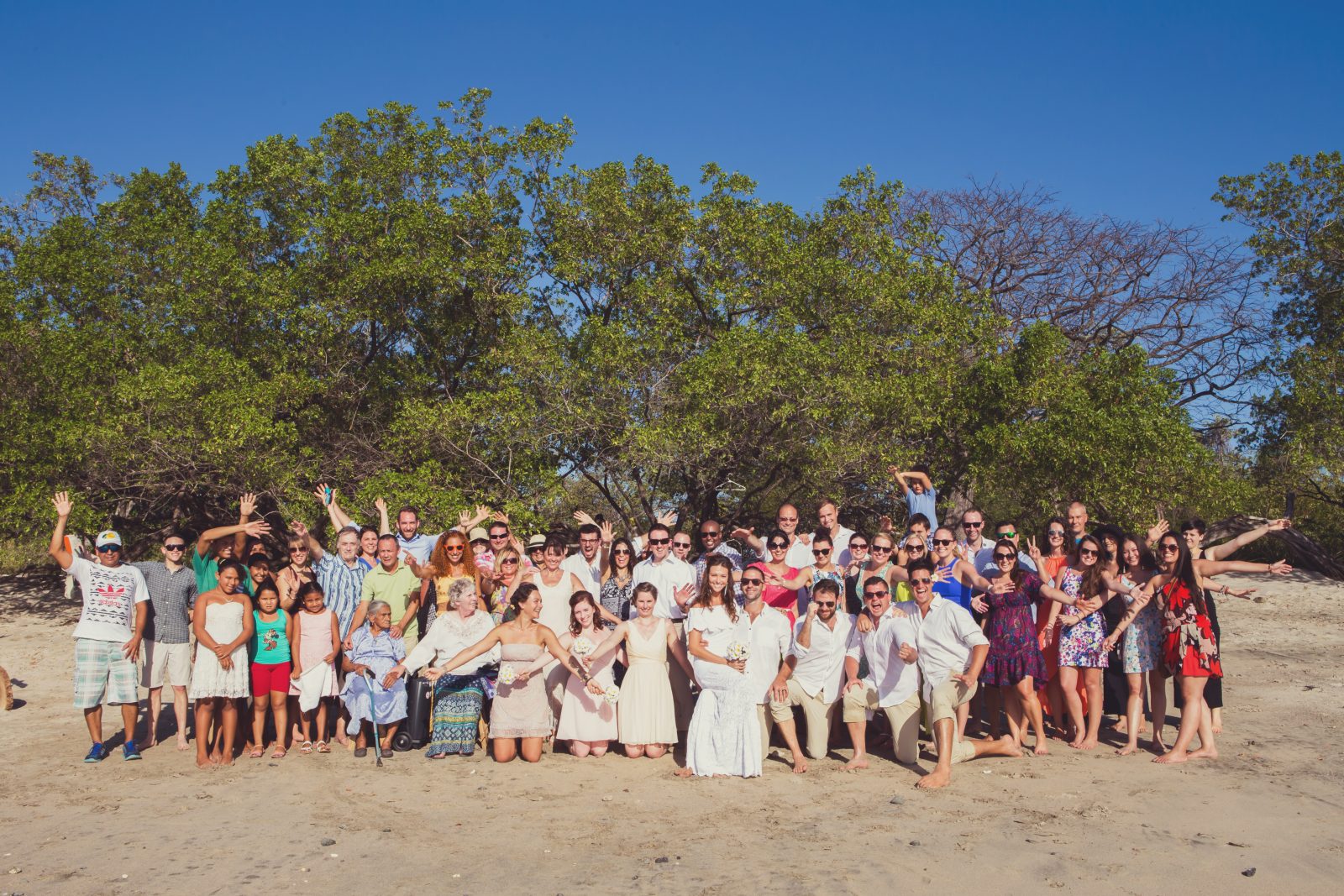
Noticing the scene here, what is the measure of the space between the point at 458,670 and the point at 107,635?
257 cm

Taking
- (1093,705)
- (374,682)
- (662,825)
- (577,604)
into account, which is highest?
(577,604)

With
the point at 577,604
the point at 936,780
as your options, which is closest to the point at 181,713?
the point at 577,604

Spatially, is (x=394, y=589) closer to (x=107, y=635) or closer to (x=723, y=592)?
(x=107, y=635)

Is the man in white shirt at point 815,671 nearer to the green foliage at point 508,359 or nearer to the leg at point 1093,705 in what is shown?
the leg at point 1093,705

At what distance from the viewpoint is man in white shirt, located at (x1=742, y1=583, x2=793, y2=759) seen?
24.9ft

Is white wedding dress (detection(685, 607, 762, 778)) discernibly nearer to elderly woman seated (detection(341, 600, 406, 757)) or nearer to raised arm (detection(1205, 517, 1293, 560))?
elderly woman seated (detection(341, 600, 406, 757))

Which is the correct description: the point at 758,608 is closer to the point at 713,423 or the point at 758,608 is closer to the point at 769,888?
the point at 769,888

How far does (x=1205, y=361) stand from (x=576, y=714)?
19054mm

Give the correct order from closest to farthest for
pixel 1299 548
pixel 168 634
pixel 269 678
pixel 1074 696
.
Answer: pixel 269 678 < pixel 1074 696 < pixel 168 634 < pixel 1299 548

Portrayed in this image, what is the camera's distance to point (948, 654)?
731 centimetres

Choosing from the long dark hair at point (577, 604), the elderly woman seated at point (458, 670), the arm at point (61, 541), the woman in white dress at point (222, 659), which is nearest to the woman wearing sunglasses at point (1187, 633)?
the long dark hair at point (577, 604)

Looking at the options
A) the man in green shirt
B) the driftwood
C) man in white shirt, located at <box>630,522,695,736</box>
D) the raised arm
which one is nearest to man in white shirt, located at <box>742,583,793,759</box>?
man in white shirt, located at <box>630,522,695,736</box>

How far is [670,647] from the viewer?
8078 mm

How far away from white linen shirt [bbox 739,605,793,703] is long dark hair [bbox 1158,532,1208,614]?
2757 millimetres
